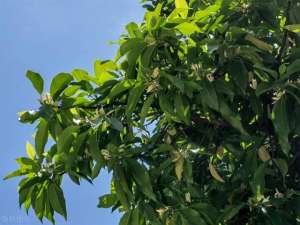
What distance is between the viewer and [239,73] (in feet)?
10.9

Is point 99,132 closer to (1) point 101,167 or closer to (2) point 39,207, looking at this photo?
(1) point 101,167

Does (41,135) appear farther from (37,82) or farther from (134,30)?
(134,30)

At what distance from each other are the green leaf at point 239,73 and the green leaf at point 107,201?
1.19 metres

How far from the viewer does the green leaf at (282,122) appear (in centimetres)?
320

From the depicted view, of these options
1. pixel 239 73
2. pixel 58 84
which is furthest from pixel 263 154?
pixel 58 84

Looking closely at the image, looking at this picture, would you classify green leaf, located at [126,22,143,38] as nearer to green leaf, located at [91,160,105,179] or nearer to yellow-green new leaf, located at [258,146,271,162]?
green leaf, located at [91,160,105,179]

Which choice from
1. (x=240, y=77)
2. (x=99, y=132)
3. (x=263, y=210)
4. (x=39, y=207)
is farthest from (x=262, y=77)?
(x=39, y=207)

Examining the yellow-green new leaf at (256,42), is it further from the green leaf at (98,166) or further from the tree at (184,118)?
the green leaf at (98,166)

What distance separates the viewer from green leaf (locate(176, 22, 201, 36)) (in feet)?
11.1

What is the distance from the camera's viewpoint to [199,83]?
328 cm

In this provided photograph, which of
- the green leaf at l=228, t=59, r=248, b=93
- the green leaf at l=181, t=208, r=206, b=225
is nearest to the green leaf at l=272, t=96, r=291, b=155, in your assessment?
the green leaf at l=228, t=59, r=248, b=93

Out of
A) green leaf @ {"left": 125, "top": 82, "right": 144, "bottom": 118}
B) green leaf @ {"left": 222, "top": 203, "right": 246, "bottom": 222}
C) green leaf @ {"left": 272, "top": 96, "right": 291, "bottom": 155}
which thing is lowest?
green leaf @ {"left": 222, "top": 203, "right": 246, "bottom": 222}

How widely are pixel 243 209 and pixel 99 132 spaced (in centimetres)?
110

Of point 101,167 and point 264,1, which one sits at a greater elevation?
point 264,1
